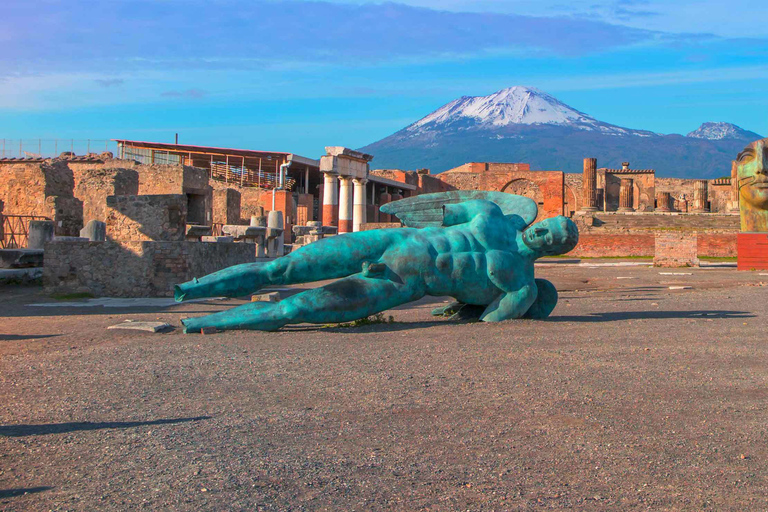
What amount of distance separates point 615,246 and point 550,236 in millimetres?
25054

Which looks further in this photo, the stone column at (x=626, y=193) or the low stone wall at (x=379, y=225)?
the stone column at (x=626, y=193)

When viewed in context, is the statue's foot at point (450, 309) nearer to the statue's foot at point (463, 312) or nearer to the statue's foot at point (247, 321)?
the statue's foot at point (463, 312)

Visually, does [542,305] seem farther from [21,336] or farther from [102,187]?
[102,187]

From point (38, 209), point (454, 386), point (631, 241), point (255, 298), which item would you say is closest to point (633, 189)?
point (631, 241)

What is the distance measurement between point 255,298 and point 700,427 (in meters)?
6.60

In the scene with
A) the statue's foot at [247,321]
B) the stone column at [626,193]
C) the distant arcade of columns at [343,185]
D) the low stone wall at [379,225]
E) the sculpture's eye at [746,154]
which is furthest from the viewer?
the stone column at [626,193]

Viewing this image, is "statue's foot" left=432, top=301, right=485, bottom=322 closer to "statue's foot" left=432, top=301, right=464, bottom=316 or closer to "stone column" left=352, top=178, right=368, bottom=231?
"statue's foot" left=432, top=301, right=464, bottom=316

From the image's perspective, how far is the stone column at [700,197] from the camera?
5172 cm


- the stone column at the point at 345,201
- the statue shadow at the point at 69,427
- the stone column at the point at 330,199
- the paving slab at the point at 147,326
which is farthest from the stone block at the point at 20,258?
the stone column at the point at 345,201

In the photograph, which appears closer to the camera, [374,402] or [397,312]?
[374,402]

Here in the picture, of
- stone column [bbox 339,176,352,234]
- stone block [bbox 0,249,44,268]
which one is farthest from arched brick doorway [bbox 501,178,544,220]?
stone block [bbox 0,249,44,268]

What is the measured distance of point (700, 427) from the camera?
319cm

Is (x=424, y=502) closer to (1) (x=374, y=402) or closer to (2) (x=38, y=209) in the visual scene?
(1) (x=374, y=402)

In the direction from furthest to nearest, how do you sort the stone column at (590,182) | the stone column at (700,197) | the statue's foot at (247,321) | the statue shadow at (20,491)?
the stone column at (700,197)
the stone column at (590,182)
the statue's foot at (247,321)
the statue shadow at (20,491)
